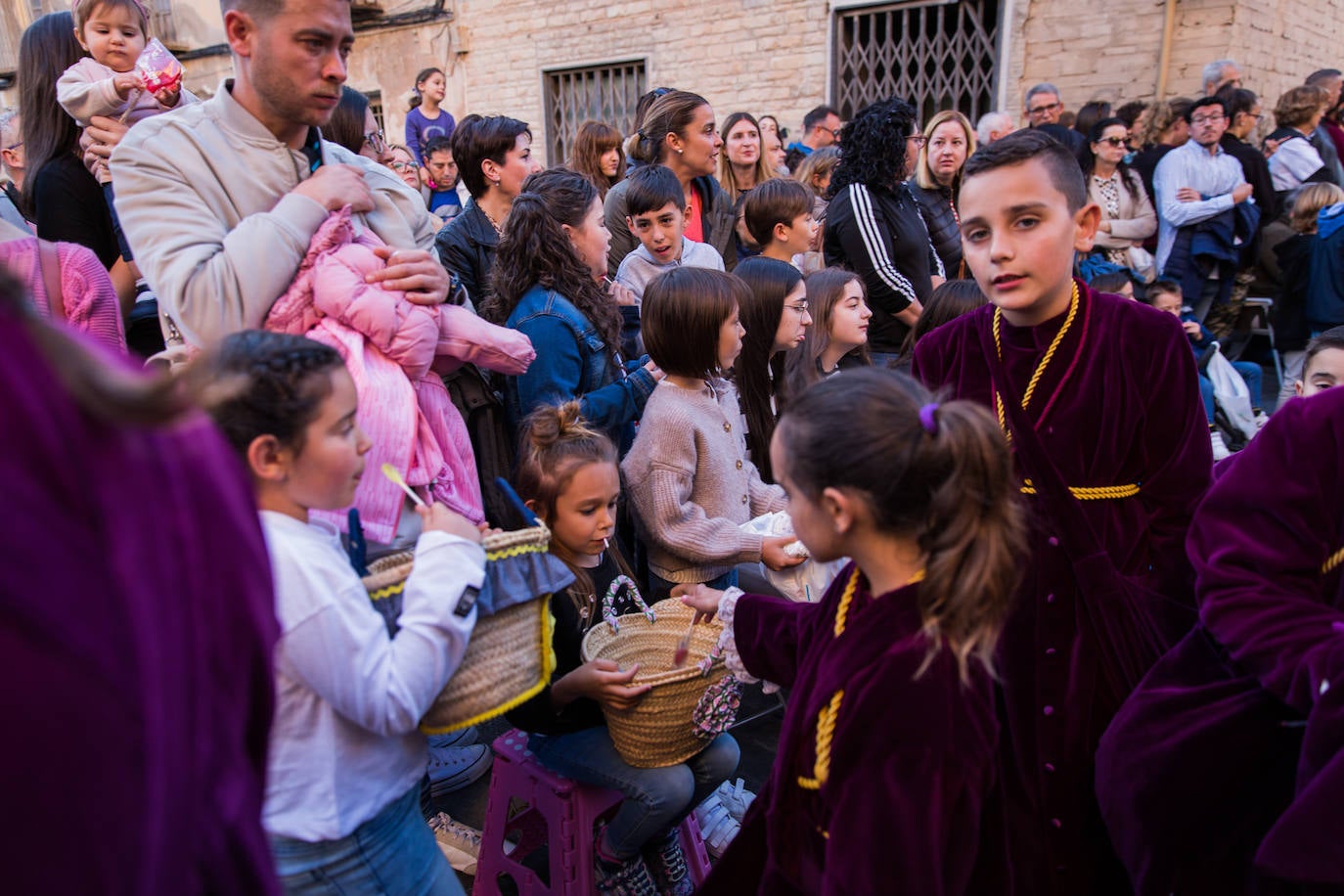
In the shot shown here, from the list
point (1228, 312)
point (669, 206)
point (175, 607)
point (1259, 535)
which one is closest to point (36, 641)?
point (175, 607)

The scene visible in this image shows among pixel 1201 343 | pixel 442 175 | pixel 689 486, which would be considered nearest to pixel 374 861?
pixel 689 486

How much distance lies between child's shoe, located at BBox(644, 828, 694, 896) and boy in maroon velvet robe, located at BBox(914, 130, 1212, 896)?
0.98 meters

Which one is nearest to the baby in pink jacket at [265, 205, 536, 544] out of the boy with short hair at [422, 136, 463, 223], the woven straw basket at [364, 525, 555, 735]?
the woven straw basket at [364, 525, 555, 735]

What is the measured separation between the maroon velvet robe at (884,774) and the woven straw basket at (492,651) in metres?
0.55

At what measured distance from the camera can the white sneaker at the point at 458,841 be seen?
9.01 feet

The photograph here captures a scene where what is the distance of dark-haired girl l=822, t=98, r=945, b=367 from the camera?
15.3 ft

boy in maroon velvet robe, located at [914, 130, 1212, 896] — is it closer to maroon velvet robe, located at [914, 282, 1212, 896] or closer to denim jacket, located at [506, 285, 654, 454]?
maroon velvet robe, located at [914, 282, 1212, 896]

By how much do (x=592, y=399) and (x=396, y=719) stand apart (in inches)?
67.2

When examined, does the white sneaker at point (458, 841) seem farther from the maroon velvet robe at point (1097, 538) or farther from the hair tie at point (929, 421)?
the hair tie at point (929, 421)

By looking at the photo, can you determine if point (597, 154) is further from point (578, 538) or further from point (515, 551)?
point (515, 551)

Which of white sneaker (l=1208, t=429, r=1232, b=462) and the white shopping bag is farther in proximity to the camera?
white sneaker (l=1208, t=429, r=1232, b=462)

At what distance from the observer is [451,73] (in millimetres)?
13750

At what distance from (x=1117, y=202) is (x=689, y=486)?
6203 mm

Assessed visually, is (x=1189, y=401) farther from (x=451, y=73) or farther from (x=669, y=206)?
(x=451, y=73)
